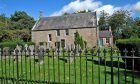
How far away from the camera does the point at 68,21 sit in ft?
157

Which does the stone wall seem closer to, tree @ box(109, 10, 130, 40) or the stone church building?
the stone church building

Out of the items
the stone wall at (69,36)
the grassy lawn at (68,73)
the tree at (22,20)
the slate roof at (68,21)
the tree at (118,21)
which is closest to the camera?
the grassy lawn at (68,73)

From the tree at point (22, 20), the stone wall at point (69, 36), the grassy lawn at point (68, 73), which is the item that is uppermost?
the tree at point (22, 20)

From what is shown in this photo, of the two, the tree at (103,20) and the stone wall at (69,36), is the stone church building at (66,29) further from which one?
the tree at (103,20)

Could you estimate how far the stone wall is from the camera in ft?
149

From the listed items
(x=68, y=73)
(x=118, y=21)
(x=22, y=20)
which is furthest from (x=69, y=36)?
(x=22, y=20)

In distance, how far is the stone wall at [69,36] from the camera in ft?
149

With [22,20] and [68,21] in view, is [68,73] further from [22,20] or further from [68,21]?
[22,20]

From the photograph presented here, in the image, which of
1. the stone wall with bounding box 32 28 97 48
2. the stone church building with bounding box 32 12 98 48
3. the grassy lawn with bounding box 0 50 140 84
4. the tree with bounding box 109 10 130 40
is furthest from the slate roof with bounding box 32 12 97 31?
the grassy lawn with bounding box 0 50 140 84

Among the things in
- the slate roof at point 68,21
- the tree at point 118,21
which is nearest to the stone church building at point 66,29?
the slate roof at point 68,21

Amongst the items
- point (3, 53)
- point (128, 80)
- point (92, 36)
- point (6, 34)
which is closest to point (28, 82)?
point (3, 53)

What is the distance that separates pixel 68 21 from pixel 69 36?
9.50 feet

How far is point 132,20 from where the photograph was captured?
72938 millimetres

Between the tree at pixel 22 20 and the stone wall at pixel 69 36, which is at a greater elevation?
the tree at pixel 22 20
